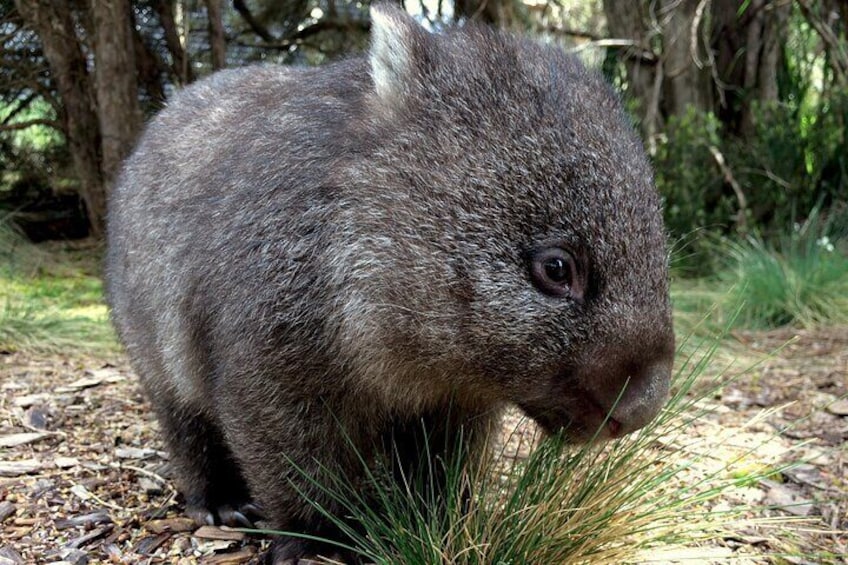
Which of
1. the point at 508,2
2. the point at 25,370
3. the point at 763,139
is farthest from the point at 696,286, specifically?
the point at 25,370

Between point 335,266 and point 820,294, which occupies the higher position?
point 335,266

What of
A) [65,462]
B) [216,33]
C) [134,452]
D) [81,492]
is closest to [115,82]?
[216,33]

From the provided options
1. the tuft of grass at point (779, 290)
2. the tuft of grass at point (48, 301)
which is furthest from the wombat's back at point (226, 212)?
the tuft of grass at point (779, 290)

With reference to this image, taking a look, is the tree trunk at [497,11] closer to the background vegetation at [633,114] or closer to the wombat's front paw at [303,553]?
the background vegetation at [633,114]

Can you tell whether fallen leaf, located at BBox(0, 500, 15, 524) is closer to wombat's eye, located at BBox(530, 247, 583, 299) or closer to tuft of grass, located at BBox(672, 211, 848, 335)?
wombat's eye, located at BBox(530, 247, 583, 299)

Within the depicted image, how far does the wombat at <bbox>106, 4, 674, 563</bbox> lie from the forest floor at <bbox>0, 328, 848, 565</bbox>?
0.56 m

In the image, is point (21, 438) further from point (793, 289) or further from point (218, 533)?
point (793, 289)

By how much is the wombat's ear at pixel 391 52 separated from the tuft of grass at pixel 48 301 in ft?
13.0

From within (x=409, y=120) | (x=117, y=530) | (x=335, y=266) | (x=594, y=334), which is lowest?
(x=117, y=530)

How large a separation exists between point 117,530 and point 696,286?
6.10 meters

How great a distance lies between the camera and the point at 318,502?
293cm

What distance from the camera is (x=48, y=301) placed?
7.27 metres

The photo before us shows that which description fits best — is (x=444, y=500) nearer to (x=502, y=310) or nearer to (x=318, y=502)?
(x=318, y=502)

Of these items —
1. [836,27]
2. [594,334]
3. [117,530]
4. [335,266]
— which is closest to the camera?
[594,334]
